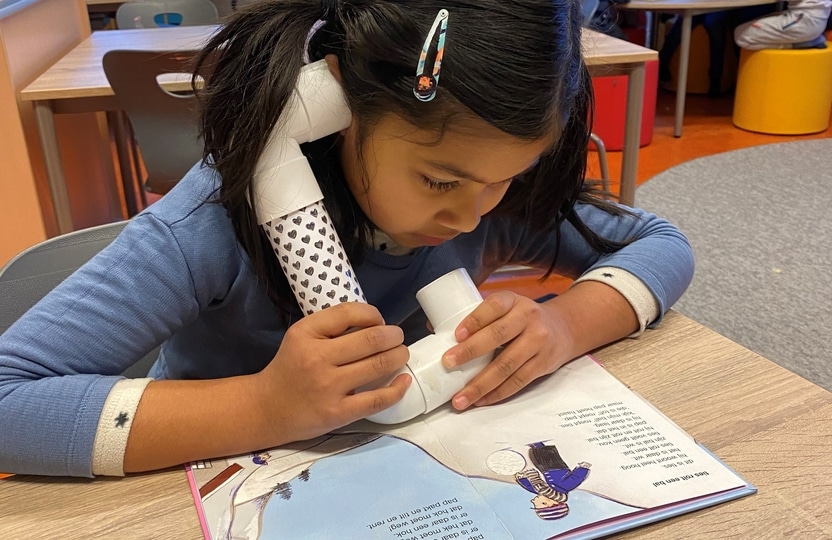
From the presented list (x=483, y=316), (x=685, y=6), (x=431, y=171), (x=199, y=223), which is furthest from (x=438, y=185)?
(x=685, y=6)

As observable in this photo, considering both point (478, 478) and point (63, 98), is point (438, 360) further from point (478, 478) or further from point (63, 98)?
point (63, 98)

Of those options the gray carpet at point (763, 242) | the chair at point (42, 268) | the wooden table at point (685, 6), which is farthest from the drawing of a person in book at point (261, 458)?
the wooden table at point (685, 6)

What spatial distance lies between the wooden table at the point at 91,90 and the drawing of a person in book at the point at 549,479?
1189mm

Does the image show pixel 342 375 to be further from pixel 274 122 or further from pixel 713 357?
pixel 713 357

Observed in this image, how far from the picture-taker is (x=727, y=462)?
59 centimetres

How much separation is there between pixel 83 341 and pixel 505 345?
371 mm

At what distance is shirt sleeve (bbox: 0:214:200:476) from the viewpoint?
60 cm

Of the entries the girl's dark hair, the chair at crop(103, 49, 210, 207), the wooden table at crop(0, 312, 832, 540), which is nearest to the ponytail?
the girl's dark hair

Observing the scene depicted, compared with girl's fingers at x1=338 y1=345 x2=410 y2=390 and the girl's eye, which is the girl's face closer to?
the girl's eye

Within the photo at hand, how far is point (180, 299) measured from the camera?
70 centimetres

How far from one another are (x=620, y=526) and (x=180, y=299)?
0.43 m

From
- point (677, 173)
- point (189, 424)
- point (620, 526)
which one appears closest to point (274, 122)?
point (189, 424)

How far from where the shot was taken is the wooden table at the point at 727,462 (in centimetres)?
53

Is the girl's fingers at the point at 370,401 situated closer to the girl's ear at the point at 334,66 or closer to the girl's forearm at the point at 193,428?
the girl's forearm at the point at 193,428
